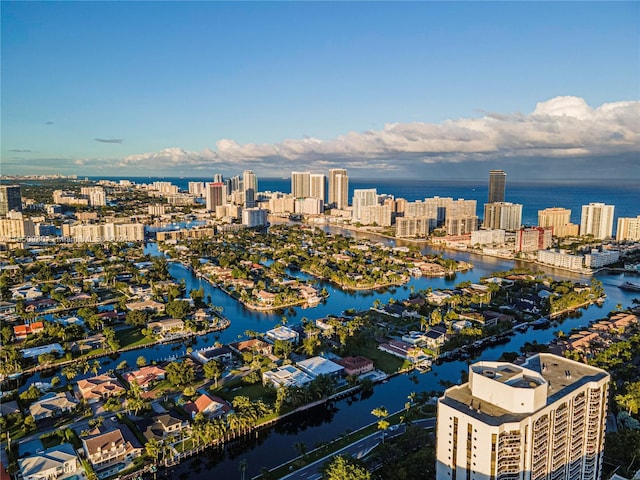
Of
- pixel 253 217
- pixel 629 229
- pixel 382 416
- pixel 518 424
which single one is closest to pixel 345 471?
pixel 382 416

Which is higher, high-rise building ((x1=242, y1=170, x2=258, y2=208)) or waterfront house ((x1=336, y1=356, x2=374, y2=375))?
high-rise building ((x1=242, y1=170, x2=258, y2=208))

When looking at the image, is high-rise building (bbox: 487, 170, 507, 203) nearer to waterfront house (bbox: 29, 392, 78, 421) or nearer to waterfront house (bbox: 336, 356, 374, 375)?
waterfront house (bbox: 336, 356, 374, 375)

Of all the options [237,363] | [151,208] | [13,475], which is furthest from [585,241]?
[151,208]

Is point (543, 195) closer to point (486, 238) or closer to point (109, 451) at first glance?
point (486, 238)

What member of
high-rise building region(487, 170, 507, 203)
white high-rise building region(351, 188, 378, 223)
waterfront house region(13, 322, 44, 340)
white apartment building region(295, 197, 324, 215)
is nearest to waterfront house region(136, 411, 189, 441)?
waterfront house region(13, 322, 44, 340)

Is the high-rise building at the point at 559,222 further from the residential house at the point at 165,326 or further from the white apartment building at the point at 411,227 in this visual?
the residential house at the point at 165,326

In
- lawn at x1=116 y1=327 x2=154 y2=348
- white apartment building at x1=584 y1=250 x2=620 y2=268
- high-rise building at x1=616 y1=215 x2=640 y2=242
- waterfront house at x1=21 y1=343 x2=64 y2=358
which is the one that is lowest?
lawn at x1=116 y1=327 x2=154 y2=348

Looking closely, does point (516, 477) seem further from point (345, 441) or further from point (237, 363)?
point (237, 363)
